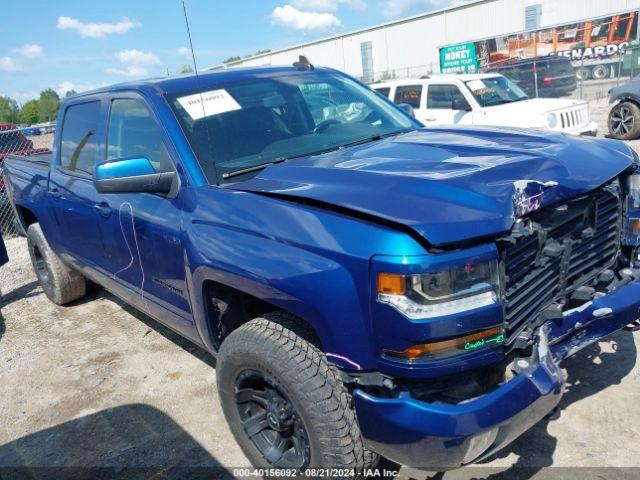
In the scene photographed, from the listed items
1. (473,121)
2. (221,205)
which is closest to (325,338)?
(221,205)

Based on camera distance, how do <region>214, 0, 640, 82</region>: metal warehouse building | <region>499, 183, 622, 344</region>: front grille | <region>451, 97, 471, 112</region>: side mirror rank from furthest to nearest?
<region>214, 0, 640, 82</region>: metal warehouse building < <region>451, 97, 471, 112</region>: side mirror < <region>499, 183, 622, 344</region>: front grille

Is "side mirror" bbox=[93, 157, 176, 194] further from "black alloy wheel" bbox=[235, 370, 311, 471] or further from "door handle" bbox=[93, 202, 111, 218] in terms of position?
"black alloy wheel" bbox=[235, 370, 311, 471]

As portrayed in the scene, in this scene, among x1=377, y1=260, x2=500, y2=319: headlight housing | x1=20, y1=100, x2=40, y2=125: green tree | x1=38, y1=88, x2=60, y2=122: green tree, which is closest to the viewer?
x1=377, y1=260, x2=500, y2=319: headlight housing

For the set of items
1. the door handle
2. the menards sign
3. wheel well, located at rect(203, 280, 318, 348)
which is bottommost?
wheel well, located at rect(203, 280, 318, 348)

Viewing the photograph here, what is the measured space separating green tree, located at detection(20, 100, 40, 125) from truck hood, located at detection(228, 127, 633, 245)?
57643mm

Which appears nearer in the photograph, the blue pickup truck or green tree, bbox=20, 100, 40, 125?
the blue pickup truck

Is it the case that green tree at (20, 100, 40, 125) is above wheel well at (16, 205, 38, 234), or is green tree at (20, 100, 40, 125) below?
above

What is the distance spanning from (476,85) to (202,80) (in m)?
7.49

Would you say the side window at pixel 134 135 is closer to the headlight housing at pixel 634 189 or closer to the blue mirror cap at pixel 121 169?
the blue mirror cap at pixel 121 169

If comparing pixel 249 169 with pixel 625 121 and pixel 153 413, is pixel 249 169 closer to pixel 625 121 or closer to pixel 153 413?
pixel 153 413

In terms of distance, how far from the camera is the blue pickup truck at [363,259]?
1.84 meters

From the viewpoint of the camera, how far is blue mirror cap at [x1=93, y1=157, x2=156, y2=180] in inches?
104

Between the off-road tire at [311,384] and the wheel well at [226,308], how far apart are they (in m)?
0.31

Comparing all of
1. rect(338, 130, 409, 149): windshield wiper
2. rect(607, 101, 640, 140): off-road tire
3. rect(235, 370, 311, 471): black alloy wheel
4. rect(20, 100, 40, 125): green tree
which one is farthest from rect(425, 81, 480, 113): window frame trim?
rect(20, 100, 40, 125): green tree
